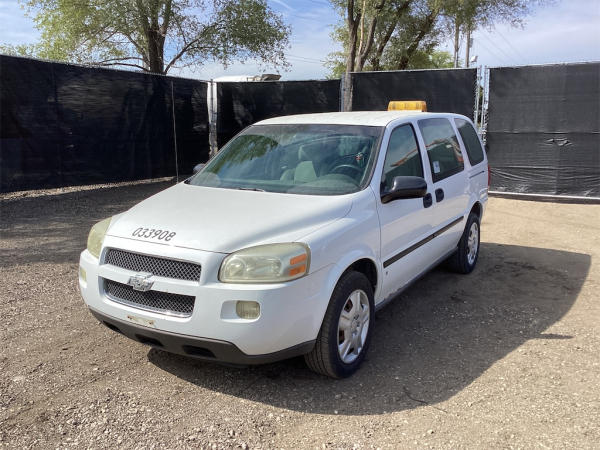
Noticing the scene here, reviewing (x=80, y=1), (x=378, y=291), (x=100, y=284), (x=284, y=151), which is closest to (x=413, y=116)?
(x=284, y=151)

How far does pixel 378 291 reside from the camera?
12.6 feet

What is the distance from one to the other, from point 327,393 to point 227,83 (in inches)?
430

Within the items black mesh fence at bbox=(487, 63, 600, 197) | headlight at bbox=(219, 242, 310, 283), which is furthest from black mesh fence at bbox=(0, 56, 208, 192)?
headlight at bbox=(219, 242, 310, 283)

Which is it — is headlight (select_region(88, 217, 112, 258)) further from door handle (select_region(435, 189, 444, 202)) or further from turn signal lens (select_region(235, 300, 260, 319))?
door handle (select_region(435, 189, 444, 202))

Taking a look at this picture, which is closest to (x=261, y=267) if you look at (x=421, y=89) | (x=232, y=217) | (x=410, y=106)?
(x=232, y=217)

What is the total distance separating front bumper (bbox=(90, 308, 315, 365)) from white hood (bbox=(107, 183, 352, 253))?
53 cm

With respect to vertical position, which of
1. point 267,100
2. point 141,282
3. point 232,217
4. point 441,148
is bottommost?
point 141,282

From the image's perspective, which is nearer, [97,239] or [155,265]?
[155,265]

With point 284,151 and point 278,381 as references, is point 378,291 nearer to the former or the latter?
point 278,381

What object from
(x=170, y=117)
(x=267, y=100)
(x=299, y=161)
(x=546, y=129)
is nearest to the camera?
(x=299, y=161)

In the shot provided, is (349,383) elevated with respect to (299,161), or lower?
lower

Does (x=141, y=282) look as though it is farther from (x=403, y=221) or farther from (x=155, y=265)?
(x=403, y=221)

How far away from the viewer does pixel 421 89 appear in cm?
1095

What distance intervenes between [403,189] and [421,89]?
7.85 meters
